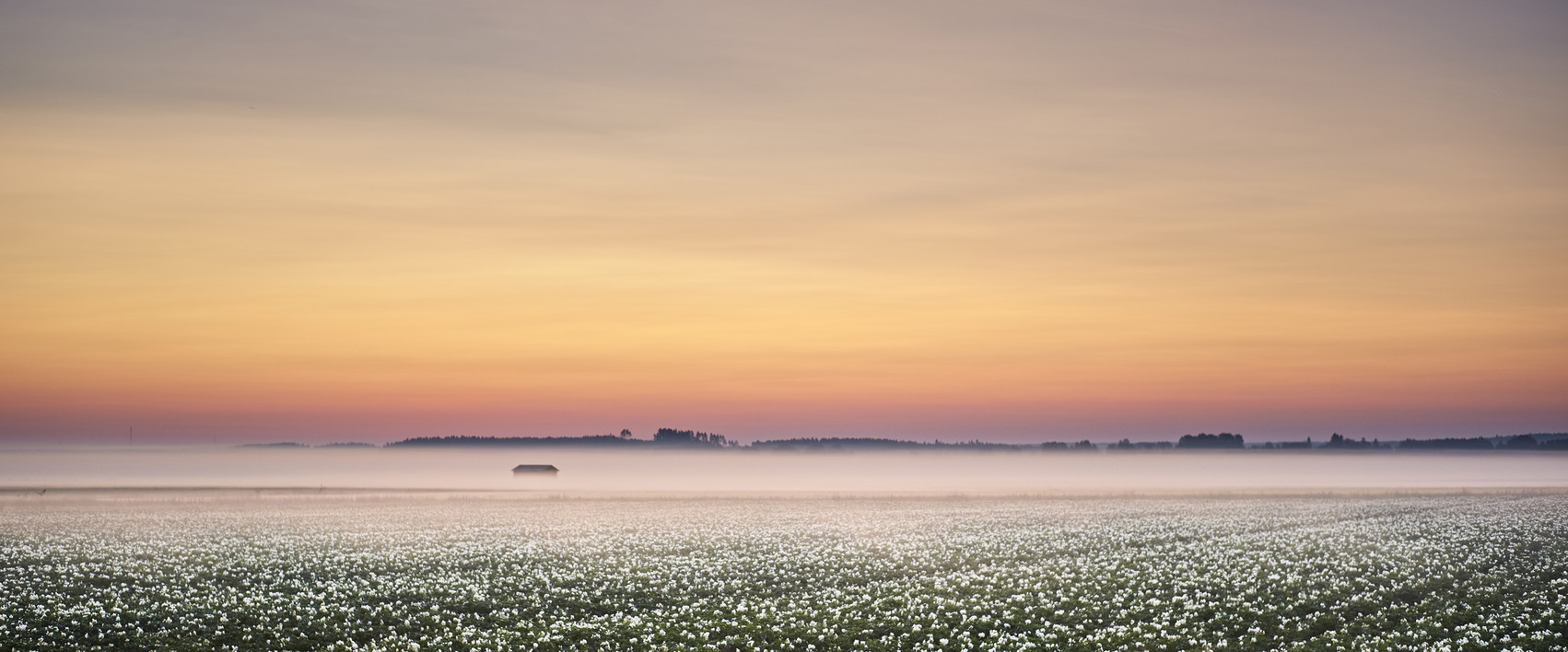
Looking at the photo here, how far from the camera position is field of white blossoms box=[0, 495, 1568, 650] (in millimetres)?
22078

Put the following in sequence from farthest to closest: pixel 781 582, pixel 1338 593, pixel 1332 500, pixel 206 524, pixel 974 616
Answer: pixel 1332 500 → pixel 206 524 → pixel 781 582 → pixel 1338 593 → pixel 974 616

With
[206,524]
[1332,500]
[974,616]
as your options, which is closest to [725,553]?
[974,616]

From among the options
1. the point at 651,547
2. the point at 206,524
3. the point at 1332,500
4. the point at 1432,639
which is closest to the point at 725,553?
the point at 651,547

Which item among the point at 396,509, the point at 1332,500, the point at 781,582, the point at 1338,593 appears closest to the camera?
the point at 1338,593

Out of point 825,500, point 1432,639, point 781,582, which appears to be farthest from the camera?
point 825,500

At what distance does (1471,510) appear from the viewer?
57.0 metres

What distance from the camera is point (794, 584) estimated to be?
29.0m

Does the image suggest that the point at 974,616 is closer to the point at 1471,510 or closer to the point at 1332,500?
the point at 1471,510

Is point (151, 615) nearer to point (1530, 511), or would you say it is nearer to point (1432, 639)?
point (1432, 639)

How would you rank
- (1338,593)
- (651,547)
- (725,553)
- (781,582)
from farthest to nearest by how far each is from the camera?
(651,547), (725,553), (781,582), (1338,593)

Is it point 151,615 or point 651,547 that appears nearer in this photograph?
point 151,615

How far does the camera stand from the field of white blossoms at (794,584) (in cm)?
2208

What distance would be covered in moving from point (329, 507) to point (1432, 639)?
58090 millimetres

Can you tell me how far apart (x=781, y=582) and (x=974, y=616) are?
21.5 ft
